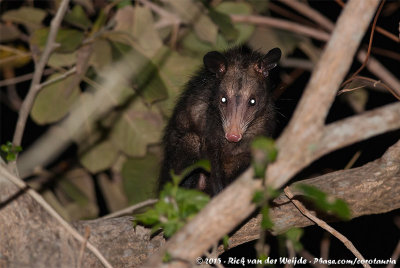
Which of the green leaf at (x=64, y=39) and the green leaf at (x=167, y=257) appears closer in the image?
the green leaf at (x=167, y=257)

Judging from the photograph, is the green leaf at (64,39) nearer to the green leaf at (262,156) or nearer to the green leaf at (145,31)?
the green leaf at (145,31)

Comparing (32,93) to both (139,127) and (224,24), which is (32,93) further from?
(224,24)

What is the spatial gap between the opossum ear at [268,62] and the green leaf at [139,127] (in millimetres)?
1589

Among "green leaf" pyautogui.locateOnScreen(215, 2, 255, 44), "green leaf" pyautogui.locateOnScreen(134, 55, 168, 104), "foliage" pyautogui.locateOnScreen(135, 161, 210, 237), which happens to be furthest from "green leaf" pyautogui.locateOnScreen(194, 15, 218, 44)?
"foliage" pyautogui.locateOnScreen(135, 161, 210, 237)

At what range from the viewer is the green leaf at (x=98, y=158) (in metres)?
6.43

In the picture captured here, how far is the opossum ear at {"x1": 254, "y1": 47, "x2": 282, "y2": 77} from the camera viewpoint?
4.86 m

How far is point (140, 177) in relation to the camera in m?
6.36

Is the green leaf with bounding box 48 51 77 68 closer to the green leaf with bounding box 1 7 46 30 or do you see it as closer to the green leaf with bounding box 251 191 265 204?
the green leaf with bounding box 1 7 46 30

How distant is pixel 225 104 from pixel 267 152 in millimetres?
2366

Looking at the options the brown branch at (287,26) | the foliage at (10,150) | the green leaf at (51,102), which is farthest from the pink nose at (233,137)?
the brown branch at (287,26)

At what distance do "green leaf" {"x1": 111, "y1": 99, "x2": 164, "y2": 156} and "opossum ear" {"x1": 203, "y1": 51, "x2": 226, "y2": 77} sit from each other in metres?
1.44

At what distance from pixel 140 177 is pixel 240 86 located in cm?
203

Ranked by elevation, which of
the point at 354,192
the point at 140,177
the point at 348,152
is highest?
the point at 354,192

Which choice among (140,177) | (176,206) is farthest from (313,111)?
(140,177)
